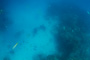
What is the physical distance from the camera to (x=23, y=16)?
23062mm

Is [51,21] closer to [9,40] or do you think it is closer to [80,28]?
[80,28]

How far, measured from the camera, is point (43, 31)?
22062 mm

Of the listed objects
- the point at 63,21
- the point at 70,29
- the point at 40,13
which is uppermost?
the point at 40,13

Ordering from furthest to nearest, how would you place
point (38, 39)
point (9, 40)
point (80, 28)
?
1. point (80, 28)
2. point (38, 39)
3. point (9, 40)

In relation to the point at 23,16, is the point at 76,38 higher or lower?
lower

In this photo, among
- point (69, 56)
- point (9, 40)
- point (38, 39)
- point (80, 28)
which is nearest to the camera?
point (69, 56)

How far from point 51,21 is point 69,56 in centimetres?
781

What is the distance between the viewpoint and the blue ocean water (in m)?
19.0

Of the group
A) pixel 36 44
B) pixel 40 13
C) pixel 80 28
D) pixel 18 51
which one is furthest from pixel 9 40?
pixel 80 28

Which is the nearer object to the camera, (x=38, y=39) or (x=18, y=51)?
(x=18, y=51)

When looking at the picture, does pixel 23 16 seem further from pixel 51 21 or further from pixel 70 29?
pixel 70 29

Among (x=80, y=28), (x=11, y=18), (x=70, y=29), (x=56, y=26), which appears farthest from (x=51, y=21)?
(x=11, y=18)

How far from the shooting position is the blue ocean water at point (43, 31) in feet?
62.4

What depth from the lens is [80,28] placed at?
22891 millimetres
